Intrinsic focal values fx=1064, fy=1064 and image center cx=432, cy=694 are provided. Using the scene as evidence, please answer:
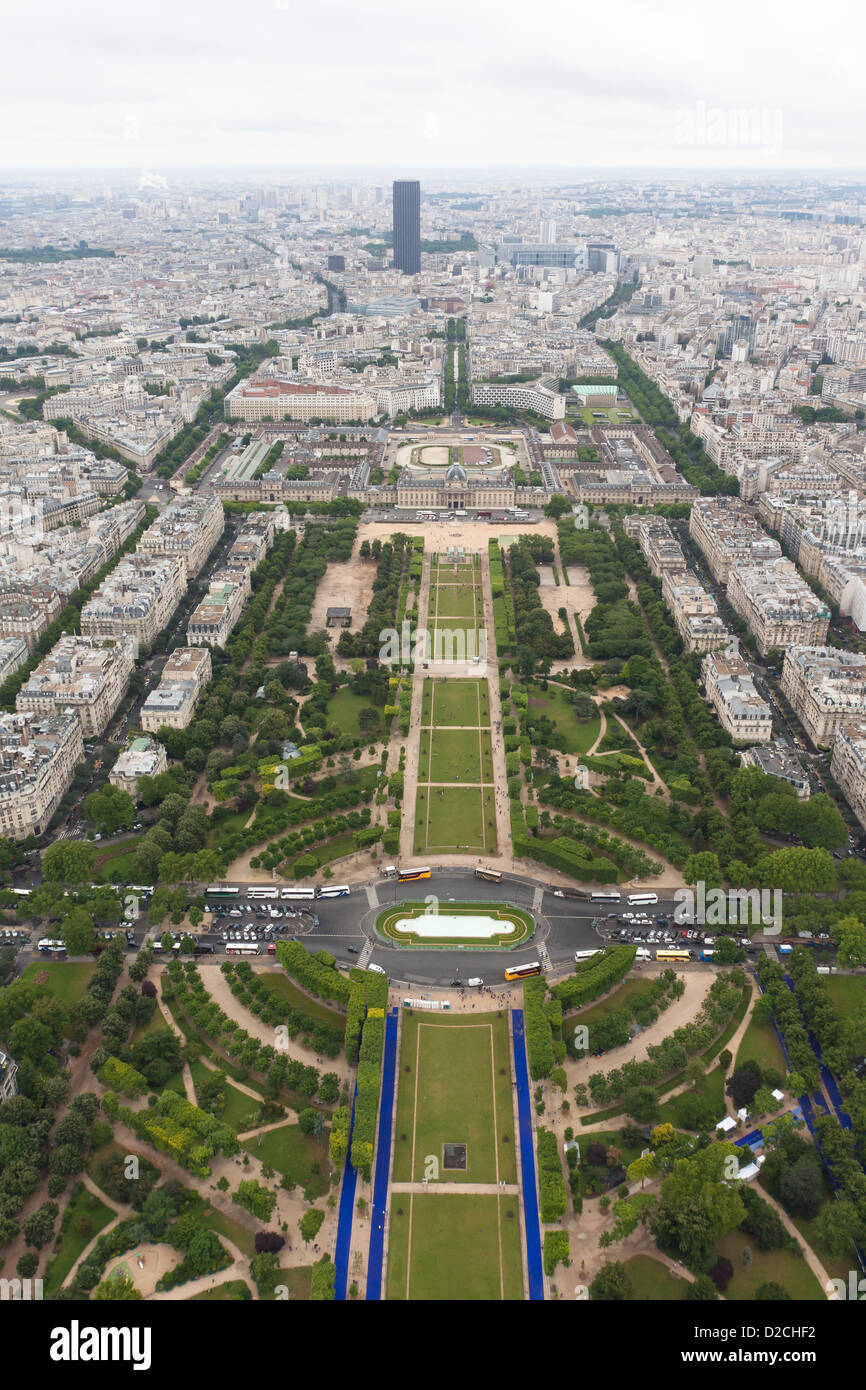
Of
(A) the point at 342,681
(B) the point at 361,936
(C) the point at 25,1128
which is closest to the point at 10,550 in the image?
(A) the point at 342,681

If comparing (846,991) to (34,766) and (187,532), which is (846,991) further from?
(187,532)

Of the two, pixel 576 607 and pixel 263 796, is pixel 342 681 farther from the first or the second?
pixel 576 607

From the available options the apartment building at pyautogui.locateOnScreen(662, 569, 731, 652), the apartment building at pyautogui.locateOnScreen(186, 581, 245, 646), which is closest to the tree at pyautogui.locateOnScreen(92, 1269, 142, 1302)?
the apartment building at pyautogui.locateOnScreen(186, 581, 245, 646)

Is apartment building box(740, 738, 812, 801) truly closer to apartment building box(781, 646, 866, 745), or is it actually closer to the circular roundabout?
apartment building box(781, 646, 866, 745)

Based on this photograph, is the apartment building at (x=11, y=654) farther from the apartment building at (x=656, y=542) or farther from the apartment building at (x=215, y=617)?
the apartment building at (x=656, y=542)

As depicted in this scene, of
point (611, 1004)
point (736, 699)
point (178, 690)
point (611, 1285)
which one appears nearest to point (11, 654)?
point (178, 690)
